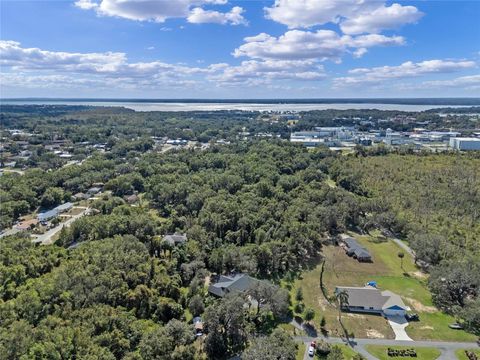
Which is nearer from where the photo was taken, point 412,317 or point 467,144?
point 412,317

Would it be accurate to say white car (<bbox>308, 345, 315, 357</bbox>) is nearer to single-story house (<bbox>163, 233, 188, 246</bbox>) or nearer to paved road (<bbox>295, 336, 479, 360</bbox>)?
paved road (<bbox>295, 336, 479, 360</bbox>)

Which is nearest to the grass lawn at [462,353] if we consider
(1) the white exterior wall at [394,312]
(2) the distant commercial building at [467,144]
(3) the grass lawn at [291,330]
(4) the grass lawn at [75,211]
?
(1) the white exterior wall at [394,312]

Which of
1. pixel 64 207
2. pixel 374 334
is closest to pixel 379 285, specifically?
pixel 374 334

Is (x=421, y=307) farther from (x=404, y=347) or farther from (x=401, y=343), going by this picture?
(x=404, y=347)

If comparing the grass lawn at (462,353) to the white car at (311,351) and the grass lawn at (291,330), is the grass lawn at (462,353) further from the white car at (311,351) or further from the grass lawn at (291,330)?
the grass lawn at (291,330)

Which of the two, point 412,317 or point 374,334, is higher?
point 412,317

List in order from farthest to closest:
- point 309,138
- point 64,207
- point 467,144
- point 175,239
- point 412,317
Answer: point 309,138 → point 467,144 → point 64,207 → point 175,239 → point 412,317

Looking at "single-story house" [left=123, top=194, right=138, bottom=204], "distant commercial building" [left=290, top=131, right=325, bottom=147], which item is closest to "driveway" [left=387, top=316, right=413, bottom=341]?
"single-story house" [left=123, top=194, right=138, bottom=204]

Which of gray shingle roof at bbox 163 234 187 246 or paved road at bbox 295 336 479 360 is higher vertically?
gray shingle roof at bbox 163 234 187 246
